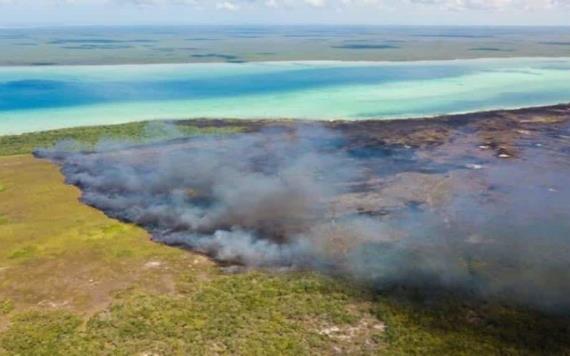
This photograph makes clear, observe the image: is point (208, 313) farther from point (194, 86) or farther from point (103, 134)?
point (194, 86)

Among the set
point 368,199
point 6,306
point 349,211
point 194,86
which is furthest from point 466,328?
point 194,86

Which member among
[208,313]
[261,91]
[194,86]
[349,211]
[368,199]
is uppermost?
[368,199]

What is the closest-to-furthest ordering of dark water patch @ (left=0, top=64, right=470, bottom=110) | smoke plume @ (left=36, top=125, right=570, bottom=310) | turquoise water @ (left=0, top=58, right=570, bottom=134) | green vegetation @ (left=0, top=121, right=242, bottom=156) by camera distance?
1. smoke plume @ (left=36, top=125, right=570, bottom=310)
2. green vegetation @ (left=0, top=121, right=242, bottom=156)
3. turquoise water @ (left=0, top=58, right=570, bottom=134)
4. dark water patch @ (left=0, top=64, right=470, bottom=110)

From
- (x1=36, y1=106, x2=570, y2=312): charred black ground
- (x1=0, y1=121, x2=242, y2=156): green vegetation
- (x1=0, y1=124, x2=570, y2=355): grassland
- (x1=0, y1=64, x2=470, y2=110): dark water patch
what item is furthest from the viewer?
(x1=0, y1=64, x2=470, y2=110): dark water patch

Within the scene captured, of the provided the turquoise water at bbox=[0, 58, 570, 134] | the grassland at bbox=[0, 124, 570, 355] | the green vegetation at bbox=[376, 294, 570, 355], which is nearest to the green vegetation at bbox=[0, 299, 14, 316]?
the grassland at bbox=[0, 124, 570, 355]

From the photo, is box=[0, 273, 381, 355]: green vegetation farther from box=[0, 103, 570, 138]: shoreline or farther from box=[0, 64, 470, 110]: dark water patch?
box=[0, 64, 470, 110]: dark water patch

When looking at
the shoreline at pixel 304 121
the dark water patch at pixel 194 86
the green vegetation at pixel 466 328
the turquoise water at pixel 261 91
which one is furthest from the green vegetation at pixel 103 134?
the green vegetation at pixel 466 328
